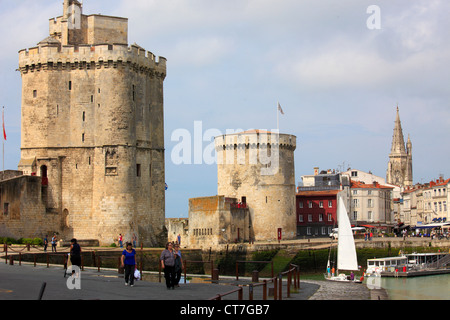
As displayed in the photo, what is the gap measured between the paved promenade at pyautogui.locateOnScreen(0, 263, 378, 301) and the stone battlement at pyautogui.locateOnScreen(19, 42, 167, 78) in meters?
28.9

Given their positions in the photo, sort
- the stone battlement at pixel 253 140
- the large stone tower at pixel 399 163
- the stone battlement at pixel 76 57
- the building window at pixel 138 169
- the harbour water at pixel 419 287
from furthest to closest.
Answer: the large stone tower at pixel 399 163 < the stone battlement at pixel 253 140 < the building window at pixel 138 169 < the stone battlement at pixel 76 57 < the harbour water at pixel 419 287

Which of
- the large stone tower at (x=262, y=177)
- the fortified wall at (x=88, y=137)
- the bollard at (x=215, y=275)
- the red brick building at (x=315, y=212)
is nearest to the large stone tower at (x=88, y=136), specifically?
the fortified wall at (x=88, y=137)

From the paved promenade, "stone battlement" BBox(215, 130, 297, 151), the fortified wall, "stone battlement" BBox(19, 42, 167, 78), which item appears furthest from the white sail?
the paved promenade

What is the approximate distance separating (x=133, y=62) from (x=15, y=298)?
3840 cm

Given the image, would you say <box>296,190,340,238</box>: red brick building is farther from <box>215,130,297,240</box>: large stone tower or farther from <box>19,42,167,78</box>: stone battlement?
<box>19,42,167,78</box>: stone battlement

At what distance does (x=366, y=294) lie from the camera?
2311 centimetres

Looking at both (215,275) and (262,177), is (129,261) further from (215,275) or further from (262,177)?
(262,177)

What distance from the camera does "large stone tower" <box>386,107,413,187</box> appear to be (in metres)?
155

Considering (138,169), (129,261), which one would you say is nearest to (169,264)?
(129,261)

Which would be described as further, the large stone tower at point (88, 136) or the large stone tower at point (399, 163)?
the large stone tower at point (399, 163)

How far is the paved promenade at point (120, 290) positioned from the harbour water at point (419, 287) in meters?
12.0

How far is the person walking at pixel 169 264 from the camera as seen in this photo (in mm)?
20656

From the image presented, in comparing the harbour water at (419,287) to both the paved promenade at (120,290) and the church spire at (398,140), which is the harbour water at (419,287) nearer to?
the paved promenade at (120,290)
